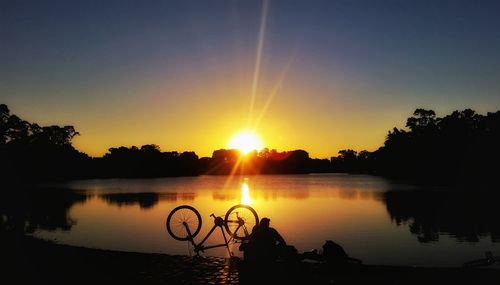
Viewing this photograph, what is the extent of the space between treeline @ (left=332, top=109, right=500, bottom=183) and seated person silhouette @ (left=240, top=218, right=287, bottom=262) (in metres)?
121

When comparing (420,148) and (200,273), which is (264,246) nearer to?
(200,273)

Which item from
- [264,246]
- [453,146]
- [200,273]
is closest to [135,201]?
[200,273]

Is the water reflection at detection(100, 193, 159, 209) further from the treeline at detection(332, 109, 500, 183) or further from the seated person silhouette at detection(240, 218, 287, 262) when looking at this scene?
the treeline at detection(332, 109, 500, 183)

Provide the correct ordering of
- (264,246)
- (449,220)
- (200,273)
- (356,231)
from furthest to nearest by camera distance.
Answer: (449,220)
(356,231)
(264,246)
(200,273)

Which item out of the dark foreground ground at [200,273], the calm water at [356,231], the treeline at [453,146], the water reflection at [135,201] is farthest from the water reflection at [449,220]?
the treeline at [453,146]

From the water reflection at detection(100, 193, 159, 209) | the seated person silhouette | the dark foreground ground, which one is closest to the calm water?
the water reflection at detection(100, 193, 159, 209)

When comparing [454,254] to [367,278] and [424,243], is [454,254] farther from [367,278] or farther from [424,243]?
[367,278]

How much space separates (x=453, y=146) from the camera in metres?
136

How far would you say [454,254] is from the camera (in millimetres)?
28125

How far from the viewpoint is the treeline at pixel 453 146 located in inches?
4818

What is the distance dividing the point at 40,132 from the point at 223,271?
143 meters

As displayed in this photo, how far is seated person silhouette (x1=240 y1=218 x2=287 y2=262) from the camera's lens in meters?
15.3

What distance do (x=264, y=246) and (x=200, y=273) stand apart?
2.34 metres

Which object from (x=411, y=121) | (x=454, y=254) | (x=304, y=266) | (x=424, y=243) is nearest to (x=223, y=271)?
(x=304, y=266)
